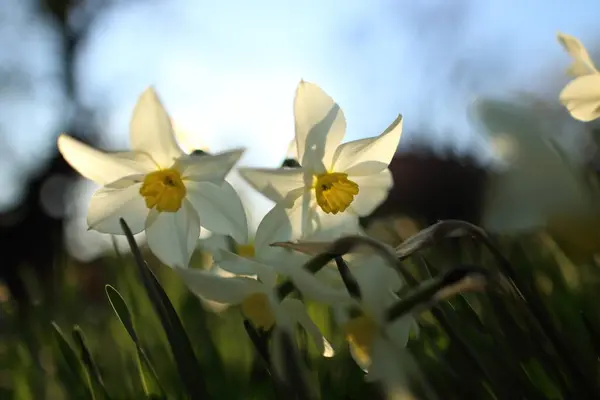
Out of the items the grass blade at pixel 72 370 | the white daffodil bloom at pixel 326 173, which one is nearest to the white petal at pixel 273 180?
the white daffodil bloom at pixel 326 173

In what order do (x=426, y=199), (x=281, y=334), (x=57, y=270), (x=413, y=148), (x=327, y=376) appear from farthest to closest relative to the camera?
(x=413, y=148)
(x=426, y=199)
(x=57, y=270)
(x=327, y=376)
(x=281, y=334)

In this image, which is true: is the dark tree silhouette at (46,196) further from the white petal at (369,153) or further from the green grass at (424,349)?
the white petal at (369,153)

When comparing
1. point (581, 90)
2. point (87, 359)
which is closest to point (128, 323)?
point (87, 359)

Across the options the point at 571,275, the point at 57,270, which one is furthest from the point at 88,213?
the point at 57,270

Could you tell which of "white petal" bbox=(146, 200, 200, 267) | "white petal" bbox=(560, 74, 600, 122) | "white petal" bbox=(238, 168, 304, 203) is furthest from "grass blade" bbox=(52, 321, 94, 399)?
"white petal" bbox=(560, 74, 600, 122)

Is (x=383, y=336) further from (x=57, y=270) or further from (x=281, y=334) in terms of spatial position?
(x=57, y=270)

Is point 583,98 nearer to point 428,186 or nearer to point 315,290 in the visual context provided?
point 315,290
